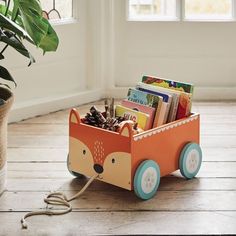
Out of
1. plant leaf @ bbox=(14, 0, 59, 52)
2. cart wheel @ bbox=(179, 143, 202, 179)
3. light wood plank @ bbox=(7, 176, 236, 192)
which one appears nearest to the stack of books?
cart wheel @ bbox=(179, 143, 202, 179)

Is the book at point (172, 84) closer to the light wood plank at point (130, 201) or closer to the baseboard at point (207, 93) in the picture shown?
the light wood plank at point (130, 201)

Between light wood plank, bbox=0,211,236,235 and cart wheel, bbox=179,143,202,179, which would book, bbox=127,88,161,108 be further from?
light wood plank, bbox=0,211,236,235

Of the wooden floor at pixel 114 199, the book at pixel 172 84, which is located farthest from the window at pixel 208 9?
the book at pixel 172 84

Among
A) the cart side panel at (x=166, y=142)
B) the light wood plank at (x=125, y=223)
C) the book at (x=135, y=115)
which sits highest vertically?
the book at (x=135, y=115)

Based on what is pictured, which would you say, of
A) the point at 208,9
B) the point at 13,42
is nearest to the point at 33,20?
the point at 13,42

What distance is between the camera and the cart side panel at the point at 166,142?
2189mm

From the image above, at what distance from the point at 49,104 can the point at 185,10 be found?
94 cm

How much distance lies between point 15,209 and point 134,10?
1808 mm

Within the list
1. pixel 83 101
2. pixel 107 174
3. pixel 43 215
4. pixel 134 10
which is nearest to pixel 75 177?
pixel 107 174

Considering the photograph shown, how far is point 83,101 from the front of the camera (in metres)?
3.55

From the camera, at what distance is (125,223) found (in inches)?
78.9

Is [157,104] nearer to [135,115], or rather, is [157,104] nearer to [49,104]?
[135,115]

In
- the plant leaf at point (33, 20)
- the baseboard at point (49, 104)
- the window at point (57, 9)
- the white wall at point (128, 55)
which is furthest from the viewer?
the white wall at point (128, 55)

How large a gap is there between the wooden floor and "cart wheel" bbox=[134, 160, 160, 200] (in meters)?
0.04
